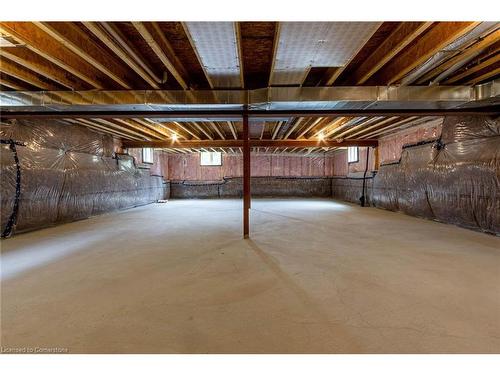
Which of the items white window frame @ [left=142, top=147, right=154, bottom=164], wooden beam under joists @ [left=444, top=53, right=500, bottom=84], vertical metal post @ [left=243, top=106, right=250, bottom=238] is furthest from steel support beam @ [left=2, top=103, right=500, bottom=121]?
white window frame @ [left=142, top=147, right=154, bottom=164]

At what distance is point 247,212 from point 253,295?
199cm

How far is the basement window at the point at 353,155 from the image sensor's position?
920 cm

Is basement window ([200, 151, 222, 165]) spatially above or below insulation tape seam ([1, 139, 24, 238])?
above

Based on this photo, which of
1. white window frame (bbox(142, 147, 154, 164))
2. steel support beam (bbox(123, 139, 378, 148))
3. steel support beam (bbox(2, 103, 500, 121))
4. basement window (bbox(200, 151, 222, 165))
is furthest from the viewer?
basement window (bbox(200, 151, 222, 165))

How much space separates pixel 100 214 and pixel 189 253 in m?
4.47

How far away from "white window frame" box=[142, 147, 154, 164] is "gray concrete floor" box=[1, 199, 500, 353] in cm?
587

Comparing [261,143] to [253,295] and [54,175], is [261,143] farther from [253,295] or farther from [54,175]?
[253,295]

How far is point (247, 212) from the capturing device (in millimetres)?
3758

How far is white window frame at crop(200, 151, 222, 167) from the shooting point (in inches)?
455

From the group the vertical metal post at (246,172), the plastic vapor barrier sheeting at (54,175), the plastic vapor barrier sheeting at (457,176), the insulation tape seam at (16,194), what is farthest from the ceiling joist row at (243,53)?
the plastic vapor barrier sheeting at (457,176)

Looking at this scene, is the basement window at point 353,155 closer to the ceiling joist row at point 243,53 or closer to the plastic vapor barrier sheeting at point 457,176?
the plastic vapor barrier sheeting at point 457,176

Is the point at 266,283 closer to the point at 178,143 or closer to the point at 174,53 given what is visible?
the point at 174,53

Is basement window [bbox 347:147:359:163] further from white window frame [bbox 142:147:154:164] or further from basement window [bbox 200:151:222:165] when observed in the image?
white window frame [bbox 142:147:154:164]

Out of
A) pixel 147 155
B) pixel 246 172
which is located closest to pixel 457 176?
pixel 246 172
